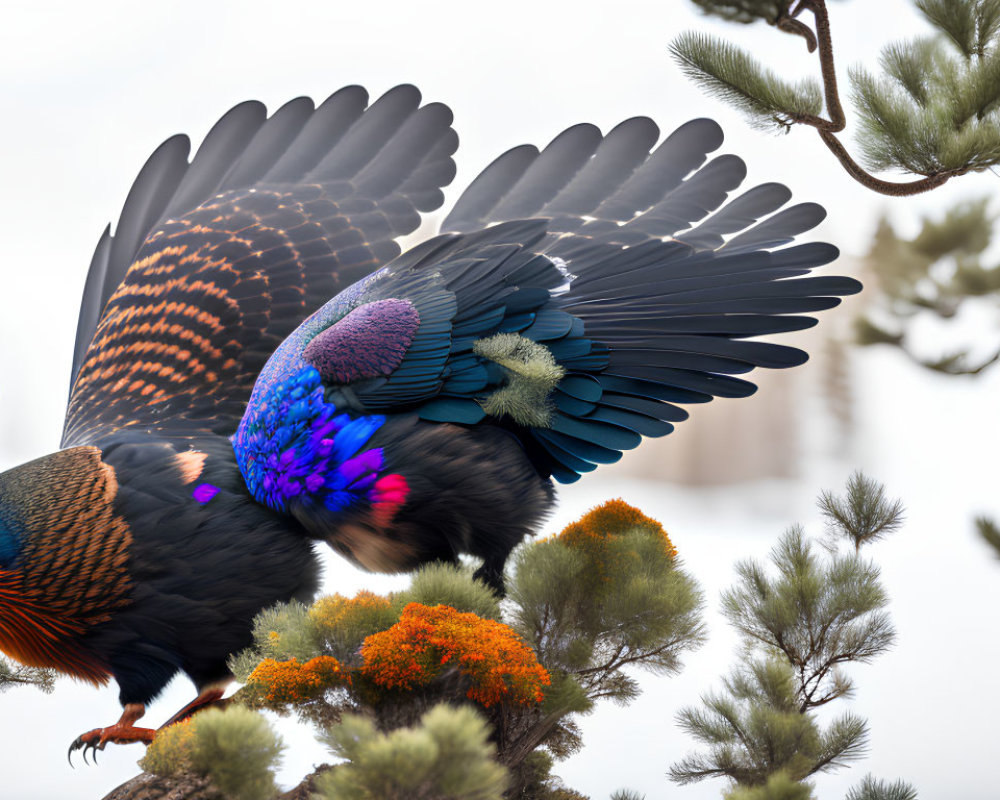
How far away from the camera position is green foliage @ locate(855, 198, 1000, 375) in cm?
192

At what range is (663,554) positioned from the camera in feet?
5.16

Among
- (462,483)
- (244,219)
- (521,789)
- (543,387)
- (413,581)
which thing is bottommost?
(521,789)

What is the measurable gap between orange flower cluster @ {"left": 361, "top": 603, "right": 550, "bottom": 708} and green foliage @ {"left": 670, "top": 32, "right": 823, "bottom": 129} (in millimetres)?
813

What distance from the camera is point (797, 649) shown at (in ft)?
5.18

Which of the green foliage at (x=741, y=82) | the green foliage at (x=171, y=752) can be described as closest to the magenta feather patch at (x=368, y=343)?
the green foliage at (x=171, y=752)

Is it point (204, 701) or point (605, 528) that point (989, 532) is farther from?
point (204, 701)

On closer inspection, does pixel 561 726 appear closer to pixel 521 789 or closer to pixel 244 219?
pixel 521 789

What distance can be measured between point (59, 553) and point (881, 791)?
1018mm

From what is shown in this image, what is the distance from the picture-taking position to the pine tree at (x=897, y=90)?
1603mm

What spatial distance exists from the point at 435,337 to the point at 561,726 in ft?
1.66

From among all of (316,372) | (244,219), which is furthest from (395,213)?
(316,372)

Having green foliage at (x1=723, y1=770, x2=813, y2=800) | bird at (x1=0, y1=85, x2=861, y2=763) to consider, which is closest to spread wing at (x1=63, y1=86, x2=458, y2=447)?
bird at (x1=0, y1=85, x2=861, y2=763)

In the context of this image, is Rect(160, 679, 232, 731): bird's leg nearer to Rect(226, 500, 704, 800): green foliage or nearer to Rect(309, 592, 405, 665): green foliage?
Rect(226, 500, 704, 800): green foliage

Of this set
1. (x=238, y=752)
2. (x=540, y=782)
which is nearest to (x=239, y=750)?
(x=238, y=752)
